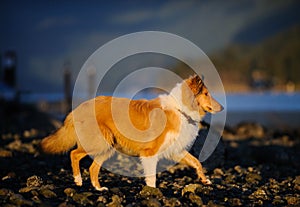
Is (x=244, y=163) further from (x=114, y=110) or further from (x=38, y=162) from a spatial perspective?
(x=38, y=162)

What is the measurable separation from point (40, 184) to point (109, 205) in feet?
6.59

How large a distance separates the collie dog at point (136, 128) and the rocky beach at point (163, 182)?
1.97ft

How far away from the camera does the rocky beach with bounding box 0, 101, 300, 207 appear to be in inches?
267

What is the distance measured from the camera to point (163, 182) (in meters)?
8.62

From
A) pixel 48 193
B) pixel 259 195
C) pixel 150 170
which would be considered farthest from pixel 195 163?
pixel 48 193

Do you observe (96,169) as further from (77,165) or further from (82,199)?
(82,199)

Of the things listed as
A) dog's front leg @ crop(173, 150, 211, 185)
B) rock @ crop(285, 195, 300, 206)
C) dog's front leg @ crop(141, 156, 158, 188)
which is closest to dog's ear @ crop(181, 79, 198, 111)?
dog's front leg @ crop(173, 150, 211, 185)

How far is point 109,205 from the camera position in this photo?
642cm

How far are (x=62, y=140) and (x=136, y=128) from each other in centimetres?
173

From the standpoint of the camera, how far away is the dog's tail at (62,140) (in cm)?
838

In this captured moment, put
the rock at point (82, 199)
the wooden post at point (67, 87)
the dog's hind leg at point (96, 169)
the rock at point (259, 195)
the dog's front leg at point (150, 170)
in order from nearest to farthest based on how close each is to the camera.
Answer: the rock at point (82, 199) → the rock at point (259, 195) → the dog's hind leg at point (96, 169) → the dog's front leg at point (150, 170) → the wooden post at point (67, 87)

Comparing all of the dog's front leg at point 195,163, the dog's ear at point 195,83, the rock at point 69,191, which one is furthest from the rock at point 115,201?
the dog's ear at point 195,83

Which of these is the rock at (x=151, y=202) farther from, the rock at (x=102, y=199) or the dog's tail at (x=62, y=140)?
the dog's tail at (x=62, y=140)

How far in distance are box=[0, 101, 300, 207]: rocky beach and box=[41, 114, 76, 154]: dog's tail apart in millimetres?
703
